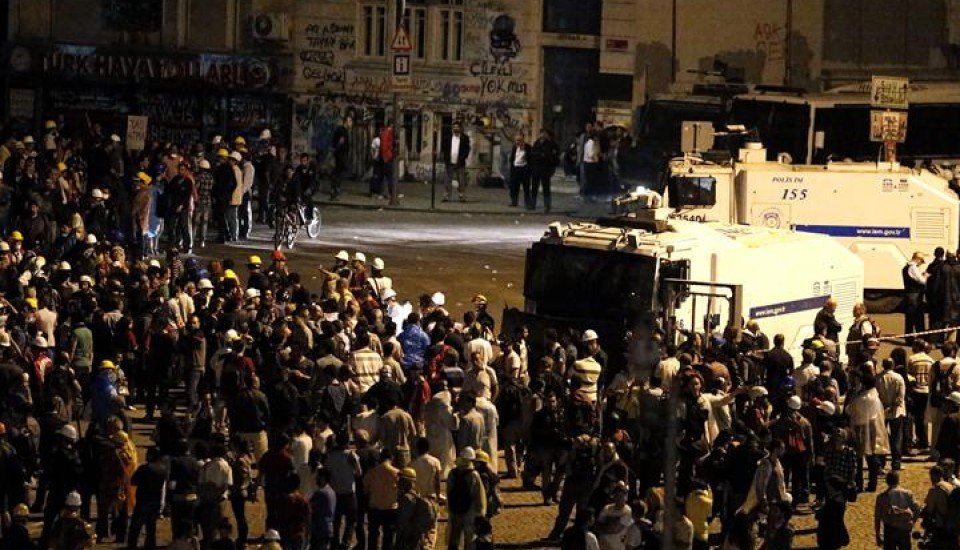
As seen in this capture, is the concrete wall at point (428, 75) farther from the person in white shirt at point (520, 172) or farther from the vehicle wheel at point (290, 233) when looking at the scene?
the vehicle wheel at point (290, 233)

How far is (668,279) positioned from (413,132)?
23691 millimetres

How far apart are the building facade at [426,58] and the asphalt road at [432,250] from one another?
19.5 feet

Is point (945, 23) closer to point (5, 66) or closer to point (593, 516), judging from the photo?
point (5, 66)

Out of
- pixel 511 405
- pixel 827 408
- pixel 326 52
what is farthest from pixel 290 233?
pixel 827 408

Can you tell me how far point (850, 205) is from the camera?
34.3 metres

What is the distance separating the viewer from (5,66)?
48.5 metres

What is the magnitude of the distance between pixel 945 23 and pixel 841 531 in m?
31.4

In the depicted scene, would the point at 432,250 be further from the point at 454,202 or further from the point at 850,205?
the point at 454,202

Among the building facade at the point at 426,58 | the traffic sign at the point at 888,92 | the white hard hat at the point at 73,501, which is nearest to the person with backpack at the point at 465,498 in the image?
the white hard hat at the point at 73,501

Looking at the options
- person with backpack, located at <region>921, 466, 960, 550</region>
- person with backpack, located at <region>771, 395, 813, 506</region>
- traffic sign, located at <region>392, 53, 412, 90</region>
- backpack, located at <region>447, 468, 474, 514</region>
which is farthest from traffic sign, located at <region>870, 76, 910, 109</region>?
backpack, located at <region>447, 468, 474, 514</region>

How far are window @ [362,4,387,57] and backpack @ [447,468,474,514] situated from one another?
3032cm

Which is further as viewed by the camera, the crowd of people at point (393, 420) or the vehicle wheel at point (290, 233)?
the vehicle wheel at point (290, 233)

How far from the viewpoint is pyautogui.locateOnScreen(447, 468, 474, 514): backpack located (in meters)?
20.2

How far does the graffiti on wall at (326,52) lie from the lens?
1950 inches
